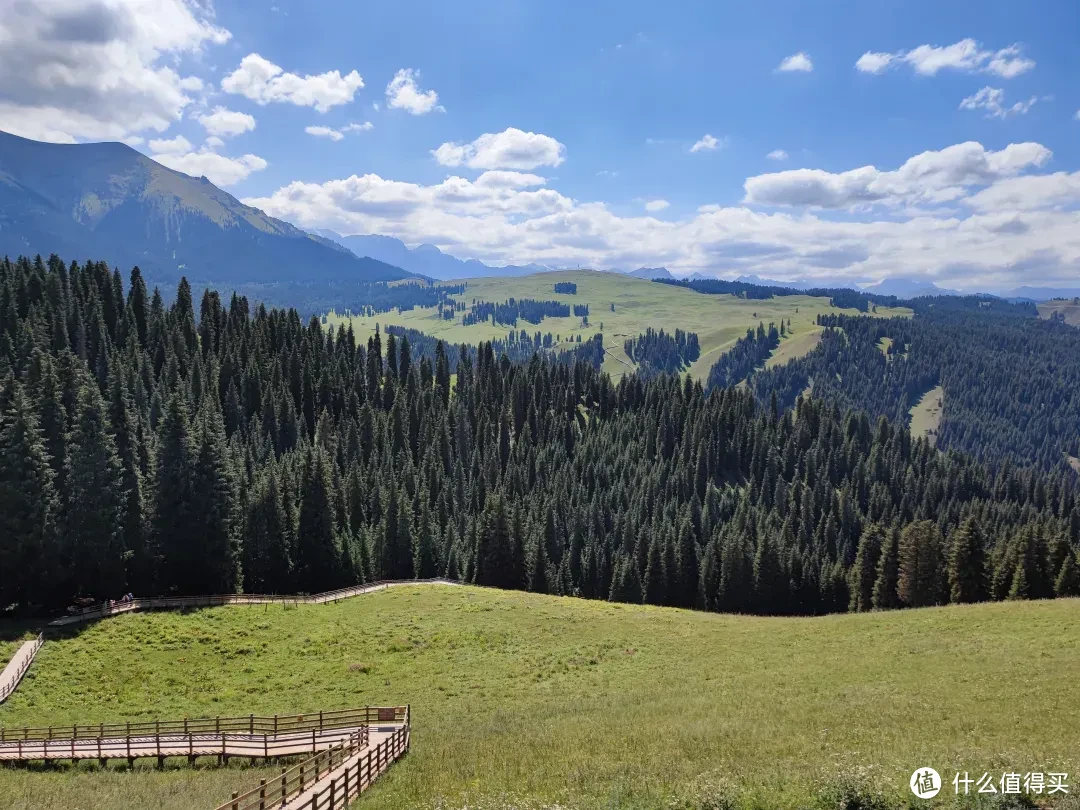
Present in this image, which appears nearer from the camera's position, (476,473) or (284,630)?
(284,630)

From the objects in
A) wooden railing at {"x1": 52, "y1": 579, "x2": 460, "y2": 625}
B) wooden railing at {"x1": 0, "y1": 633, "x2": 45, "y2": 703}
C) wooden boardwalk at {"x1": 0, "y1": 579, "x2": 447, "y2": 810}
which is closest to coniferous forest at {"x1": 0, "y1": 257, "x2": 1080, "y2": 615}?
wooden railing at {"x1": 52, "y1": 579, "x2": 460, "y2": 625}

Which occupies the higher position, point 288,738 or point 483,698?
point 288,738

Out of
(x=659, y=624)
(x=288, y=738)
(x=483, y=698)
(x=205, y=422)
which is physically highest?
(x=205, y=422)

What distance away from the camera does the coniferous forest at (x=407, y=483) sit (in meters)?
57.7

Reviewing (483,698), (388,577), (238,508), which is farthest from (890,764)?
(388,577)

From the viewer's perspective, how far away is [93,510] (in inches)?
2135

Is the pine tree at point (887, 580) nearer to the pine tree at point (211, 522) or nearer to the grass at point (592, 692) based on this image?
the grass at point (592, 692)

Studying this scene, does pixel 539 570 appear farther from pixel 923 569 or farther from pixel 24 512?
pixel 24 512

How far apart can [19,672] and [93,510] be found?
1894 cm

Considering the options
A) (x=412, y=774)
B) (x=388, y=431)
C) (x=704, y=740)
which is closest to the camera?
(x=412, y=774)

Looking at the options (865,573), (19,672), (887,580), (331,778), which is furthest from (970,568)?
(19,672)

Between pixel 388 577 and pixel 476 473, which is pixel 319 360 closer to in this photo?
pixel 476 473

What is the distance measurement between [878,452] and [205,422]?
191m

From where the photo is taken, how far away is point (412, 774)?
76.8 ft
